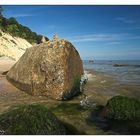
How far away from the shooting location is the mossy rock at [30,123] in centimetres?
425

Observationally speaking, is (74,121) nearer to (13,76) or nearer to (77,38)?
(77,38)

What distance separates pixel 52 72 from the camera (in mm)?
6555

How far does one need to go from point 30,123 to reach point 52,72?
2.38 metres

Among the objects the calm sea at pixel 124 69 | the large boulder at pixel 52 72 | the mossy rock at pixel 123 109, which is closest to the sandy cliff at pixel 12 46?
the calm sea at pixel 124 69

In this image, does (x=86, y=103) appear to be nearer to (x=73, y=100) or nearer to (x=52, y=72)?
(x=73, y=100)

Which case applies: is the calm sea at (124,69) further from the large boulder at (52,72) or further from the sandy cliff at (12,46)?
the sandy cliff at (12,46)

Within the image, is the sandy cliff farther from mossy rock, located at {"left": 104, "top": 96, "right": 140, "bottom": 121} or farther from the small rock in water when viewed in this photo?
mossy rock, located at {"left": 104, "top": 96, "right": 140, "bottom": 121}

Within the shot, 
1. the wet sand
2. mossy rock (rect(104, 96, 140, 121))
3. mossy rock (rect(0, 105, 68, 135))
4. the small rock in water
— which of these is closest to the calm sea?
the wet sand

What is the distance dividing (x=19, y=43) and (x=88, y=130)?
1413 centimetres

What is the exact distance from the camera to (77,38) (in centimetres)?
667

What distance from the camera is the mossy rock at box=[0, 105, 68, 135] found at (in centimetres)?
425

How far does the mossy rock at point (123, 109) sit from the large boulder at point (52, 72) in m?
1.46

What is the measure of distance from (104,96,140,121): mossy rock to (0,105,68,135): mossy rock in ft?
3.64
